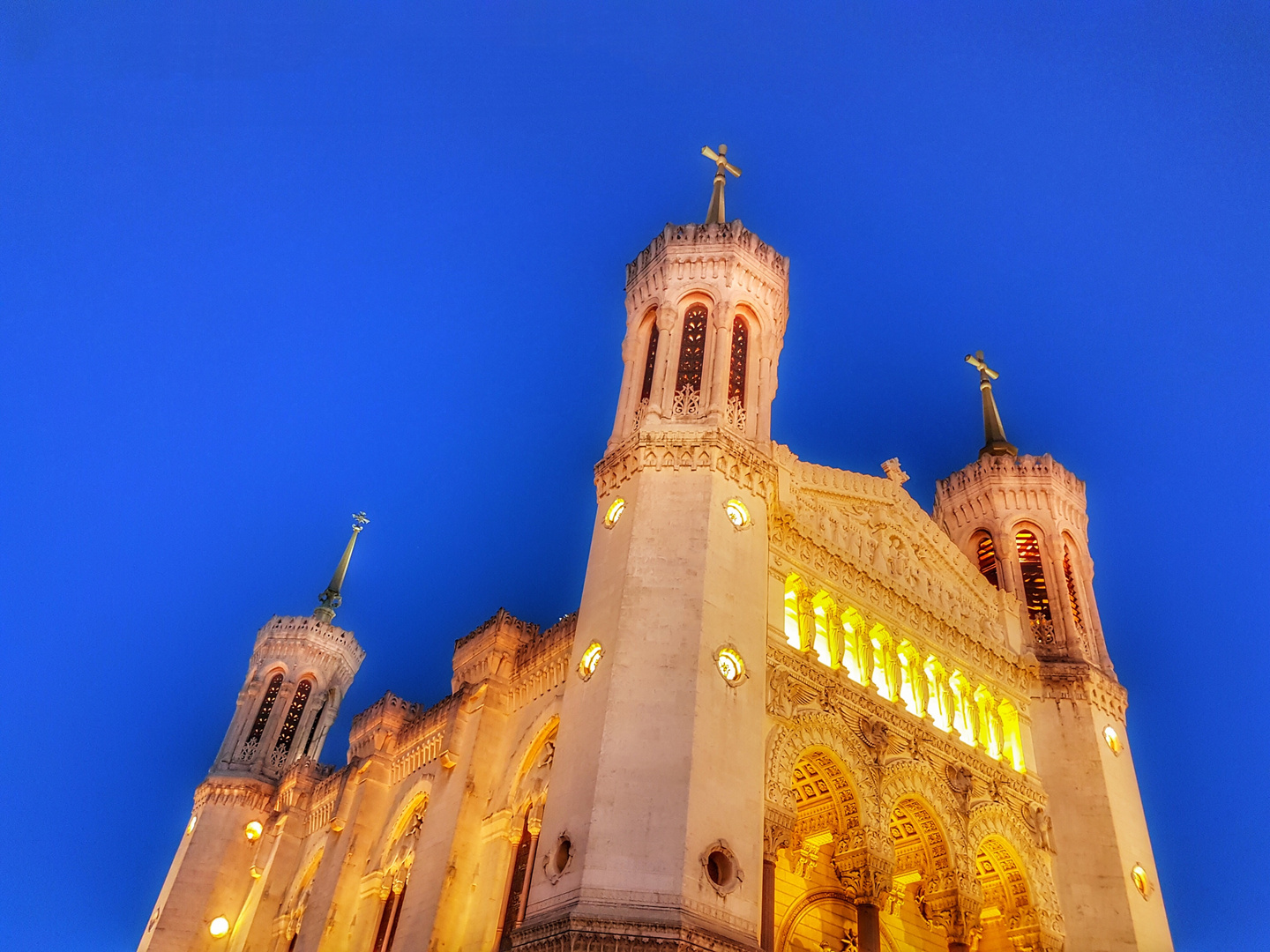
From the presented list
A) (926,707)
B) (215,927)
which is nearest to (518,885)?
(926,707)

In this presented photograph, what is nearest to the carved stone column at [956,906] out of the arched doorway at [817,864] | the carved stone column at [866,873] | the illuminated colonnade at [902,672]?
the arched doorway at [817,864]

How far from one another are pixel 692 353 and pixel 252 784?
112 ft

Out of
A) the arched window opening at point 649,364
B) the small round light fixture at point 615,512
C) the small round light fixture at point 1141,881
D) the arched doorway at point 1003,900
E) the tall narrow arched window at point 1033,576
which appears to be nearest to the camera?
the small round light fixture at point 615,512

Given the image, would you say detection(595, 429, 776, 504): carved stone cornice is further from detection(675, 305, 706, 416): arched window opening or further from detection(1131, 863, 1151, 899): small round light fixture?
detection(1131, 863, 1151, 899): small round light fixture

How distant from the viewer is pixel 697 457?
26312 mm

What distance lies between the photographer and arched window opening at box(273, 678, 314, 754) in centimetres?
5291

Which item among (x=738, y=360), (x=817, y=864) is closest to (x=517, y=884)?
(x=817, y=864)

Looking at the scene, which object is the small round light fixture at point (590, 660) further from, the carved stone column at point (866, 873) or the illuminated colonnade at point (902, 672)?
the carved stone column at point (866, 873)

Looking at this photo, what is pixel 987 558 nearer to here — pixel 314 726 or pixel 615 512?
pixel 615 512

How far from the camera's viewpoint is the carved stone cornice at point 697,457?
26.3 metres

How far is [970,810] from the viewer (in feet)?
88.9

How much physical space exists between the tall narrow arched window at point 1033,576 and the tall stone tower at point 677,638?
1438 centimetres

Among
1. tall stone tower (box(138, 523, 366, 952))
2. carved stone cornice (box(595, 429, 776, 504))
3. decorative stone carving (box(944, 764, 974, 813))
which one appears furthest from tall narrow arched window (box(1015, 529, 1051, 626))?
tall stone tower (box(138, 523, 366, 952))

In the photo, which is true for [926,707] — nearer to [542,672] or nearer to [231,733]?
[542,672]
